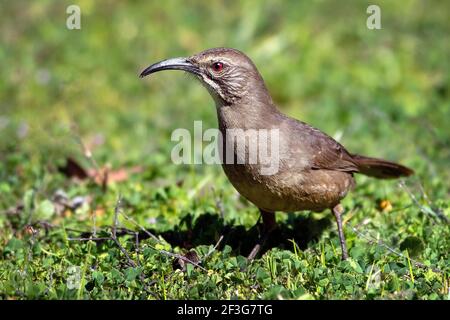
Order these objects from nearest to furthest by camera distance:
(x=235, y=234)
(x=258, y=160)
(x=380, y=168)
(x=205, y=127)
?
(x=258, y=160)
(x=235, y=234)
(x=380, y=168)
(x=205, y=127)

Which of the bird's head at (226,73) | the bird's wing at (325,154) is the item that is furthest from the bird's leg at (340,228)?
the bird's head at (226,73)

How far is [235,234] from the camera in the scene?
5.54 m

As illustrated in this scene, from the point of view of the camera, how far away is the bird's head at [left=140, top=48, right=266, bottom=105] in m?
5.07

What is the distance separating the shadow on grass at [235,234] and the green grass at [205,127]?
0.02 m

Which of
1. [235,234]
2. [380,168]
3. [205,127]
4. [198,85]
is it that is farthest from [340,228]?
[198,85]

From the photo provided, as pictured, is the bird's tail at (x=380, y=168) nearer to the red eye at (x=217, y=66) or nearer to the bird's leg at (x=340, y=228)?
the bird's leg at (x=340, y=228)

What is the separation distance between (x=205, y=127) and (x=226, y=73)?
2.94 m

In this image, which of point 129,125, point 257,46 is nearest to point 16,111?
point 129,125

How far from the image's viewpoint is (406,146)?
7379 mm

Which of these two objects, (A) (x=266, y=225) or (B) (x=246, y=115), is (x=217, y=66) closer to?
(B) (x=246, y=115)

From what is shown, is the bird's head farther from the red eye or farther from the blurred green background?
the blurred green background

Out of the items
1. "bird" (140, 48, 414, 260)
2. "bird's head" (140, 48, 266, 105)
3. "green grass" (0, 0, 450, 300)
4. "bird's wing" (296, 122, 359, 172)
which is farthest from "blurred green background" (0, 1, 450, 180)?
"bird's head" (140, 48, 266, 105)

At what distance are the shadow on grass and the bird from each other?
19 centimetres
